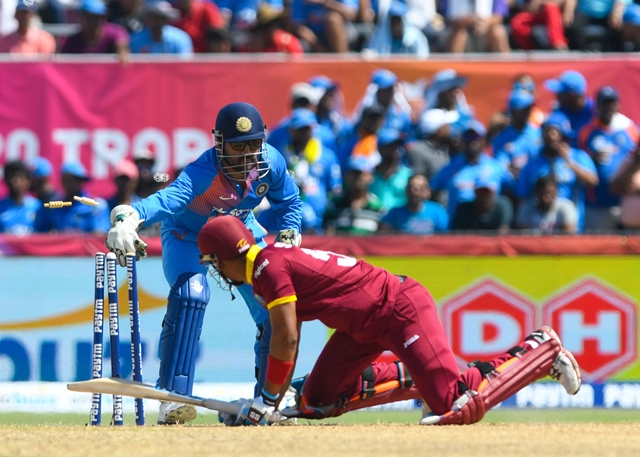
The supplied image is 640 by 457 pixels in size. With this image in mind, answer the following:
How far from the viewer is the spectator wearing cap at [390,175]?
13141mm

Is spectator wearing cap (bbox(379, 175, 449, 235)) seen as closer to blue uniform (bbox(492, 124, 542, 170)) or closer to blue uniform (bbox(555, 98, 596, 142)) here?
blue uniform (bbox(492, 124, 542, 170))

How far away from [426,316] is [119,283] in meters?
4.59

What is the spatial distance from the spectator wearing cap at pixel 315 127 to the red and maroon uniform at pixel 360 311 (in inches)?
214

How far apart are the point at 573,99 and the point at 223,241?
24.1ft

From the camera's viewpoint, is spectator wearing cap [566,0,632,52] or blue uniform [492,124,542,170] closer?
blue uniform [492,124,542,170]

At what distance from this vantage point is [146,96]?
14.1m

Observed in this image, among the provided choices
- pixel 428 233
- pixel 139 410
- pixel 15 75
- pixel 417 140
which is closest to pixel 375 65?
pixel 417 140

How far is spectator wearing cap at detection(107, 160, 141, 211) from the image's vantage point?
12.8 meters

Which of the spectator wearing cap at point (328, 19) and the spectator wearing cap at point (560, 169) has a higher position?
the spectator wearing cap at point (328, 19)

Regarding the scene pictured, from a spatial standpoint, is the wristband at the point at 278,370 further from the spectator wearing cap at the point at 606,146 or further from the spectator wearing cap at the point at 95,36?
the spectator wearing cap at the point at 95,36

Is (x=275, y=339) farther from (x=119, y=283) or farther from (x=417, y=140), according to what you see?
(x=417, y=140)

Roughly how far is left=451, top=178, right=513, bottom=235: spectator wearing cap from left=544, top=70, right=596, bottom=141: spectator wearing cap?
1.64m

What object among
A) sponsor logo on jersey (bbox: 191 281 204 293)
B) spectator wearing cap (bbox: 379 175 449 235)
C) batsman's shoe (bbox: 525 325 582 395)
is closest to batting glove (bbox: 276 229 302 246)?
sponsor logo on jersey (bbox: 191 281 204 293)

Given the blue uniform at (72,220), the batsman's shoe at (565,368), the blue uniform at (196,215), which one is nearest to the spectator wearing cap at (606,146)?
the batsman's shoe at (565,368)
